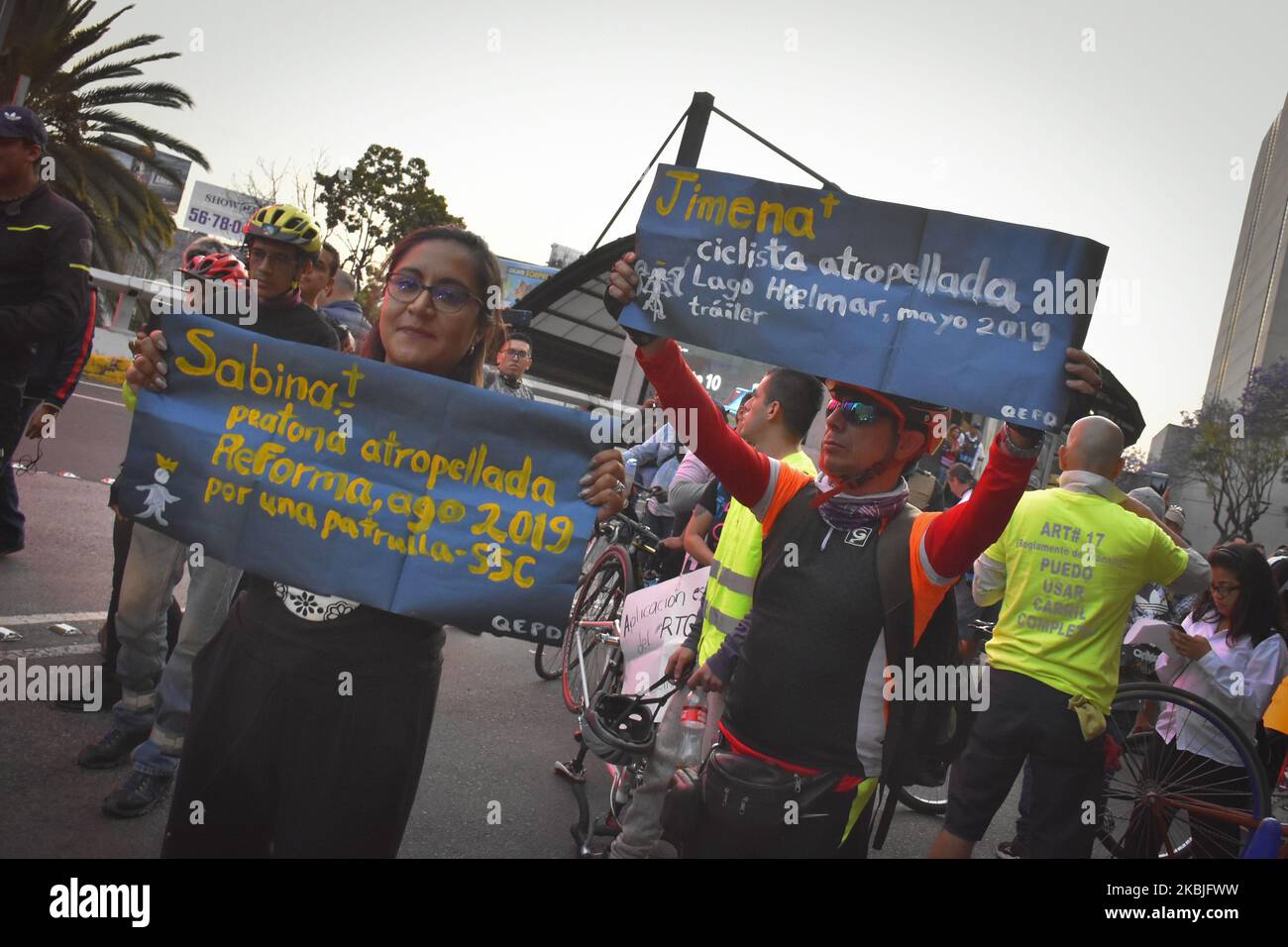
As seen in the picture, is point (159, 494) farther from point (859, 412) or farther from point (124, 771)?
point (124, 771)

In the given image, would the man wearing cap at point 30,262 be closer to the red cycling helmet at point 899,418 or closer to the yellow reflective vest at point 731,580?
the yellow reflective vest at point 731,580

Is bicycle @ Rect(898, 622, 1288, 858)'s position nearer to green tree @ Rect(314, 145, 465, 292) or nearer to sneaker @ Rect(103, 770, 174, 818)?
sneaker @ Rect(103, 770, 174, 818)

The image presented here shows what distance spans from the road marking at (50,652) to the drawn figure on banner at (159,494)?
308cm

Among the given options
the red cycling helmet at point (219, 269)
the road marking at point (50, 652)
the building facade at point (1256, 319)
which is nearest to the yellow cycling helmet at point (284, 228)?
the red cycling helmet at point (219, 269)

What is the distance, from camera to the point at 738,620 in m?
3.46

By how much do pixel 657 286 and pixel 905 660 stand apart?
118 cm

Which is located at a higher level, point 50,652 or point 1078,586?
point 1078,586

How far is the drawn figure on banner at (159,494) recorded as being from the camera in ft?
8.25

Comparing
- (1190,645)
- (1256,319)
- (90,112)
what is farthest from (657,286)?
(1256,319)

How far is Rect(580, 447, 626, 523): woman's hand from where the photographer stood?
2404 mm

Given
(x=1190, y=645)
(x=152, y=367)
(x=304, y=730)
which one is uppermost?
(x=152, y=367)

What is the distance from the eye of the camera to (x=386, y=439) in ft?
8.19

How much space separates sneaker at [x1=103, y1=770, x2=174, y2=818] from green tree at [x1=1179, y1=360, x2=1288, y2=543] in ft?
152
